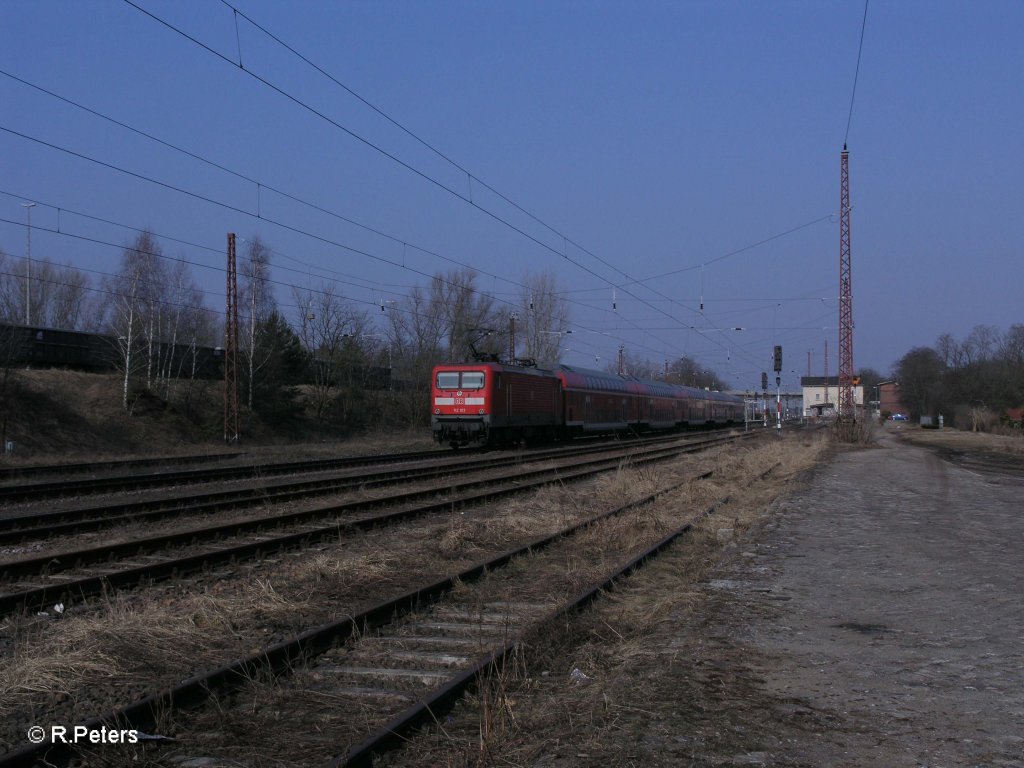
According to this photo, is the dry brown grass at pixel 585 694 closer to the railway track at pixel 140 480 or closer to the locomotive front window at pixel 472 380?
the railway track at pixel 140 480

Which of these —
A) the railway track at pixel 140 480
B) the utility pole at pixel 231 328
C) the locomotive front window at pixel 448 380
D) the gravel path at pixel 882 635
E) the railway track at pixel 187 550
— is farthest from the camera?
the utility pole at pixel 231 328

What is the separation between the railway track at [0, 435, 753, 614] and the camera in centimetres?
805

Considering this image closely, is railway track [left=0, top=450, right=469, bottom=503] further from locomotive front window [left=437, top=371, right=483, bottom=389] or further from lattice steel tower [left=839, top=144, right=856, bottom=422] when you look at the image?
lattice steel tower [left=839, top=144, right=856, bottom=422]

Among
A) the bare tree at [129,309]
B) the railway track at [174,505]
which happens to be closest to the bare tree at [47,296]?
the bare tree at [129,309]

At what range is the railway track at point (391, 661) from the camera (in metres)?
4.50

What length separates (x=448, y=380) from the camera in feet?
97.7

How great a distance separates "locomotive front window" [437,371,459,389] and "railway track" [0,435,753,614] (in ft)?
41.2

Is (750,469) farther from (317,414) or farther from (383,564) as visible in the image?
(317,414)

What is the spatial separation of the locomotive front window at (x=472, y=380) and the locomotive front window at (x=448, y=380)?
334 mm

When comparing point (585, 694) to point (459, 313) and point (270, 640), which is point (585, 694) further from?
point (459, 313)

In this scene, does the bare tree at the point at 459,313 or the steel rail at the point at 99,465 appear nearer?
the steel rail at the point at 99,465

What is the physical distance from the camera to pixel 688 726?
462 cm

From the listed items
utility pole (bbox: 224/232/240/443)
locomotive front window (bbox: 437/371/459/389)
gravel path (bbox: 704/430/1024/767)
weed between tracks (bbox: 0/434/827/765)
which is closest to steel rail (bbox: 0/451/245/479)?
utility pole (bbox: 224/232/240/443)

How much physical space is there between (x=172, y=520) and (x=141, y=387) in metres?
29.7
